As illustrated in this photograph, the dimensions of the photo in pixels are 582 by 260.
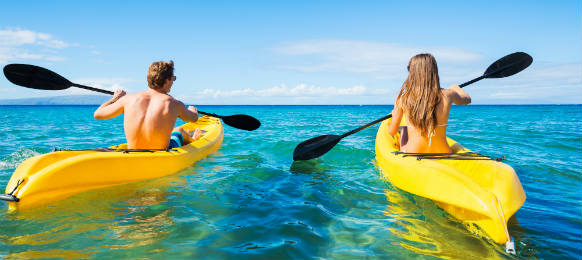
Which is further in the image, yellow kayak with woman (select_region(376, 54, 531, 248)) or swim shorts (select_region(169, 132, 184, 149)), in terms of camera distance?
swim shorts (select_region(169, 132, 184, 149))

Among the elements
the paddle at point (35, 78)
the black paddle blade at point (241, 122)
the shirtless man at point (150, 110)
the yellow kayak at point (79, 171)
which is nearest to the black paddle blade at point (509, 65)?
the black paddle blade at point (241, 122)

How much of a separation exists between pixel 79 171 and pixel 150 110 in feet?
3.17

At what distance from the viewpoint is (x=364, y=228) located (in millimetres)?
2883

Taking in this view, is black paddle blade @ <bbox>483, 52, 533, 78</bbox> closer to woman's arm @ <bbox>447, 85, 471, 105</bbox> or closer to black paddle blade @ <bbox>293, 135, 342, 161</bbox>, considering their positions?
woman's arm @ <bbox>447, 85, 471, 105</bbox>

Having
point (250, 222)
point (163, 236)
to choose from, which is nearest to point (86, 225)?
point (163, 236)

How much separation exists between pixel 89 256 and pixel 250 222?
1.23 m

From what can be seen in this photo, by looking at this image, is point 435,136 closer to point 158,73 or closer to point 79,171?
point 158,73

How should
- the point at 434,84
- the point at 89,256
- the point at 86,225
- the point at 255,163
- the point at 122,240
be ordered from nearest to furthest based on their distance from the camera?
the point at 89,256 → the point at 122,240 → the point at 86,225 → the point at 434,84 → the point at 255,163

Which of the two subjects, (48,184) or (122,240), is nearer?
(122,240)

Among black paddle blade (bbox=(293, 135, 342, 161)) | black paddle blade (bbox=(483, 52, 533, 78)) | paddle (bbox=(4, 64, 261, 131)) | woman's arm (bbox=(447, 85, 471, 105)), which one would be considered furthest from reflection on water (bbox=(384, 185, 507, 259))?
paddle (bbox=(4, 64, 261, 131))

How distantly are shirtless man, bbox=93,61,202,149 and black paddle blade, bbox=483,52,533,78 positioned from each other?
462cm

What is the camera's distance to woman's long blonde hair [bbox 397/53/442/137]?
11.4ft

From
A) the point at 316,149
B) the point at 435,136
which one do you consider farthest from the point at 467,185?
the point at 316,149

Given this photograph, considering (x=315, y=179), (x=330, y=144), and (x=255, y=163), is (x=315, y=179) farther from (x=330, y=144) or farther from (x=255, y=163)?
(x=255, y=163)
